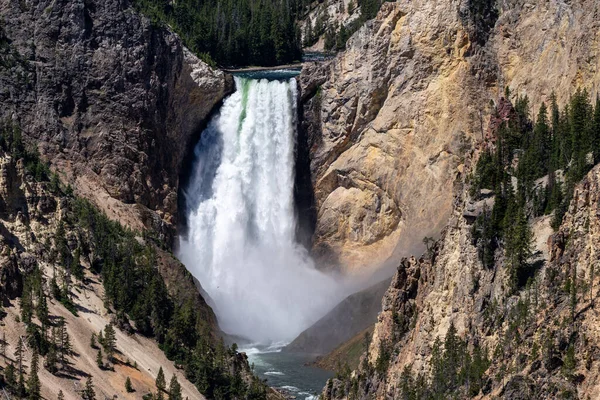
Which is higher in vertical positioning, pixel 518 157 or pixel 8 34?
pixel 8 34

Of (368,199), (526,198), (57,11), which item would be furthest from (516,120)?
(57,11)

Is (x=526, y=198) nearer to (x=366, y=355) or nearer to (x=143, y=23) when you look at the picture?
(x=366, y=355)

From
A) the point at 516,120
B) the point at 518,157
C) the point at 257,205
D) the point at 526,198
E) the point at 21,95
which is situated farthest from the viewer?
the point at 257,205

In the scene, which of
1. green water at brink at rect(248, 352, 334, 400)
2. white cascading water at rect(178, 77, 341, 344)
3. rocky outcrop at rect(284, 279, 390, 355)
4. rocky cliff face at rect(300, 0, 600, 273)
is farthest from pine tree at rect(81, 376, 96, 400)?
rocky cliff face at rect(300, 0, 600, 273)

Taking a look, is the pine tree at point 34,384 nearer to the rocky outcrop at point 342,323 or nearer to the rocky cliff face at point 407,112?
the rocky outcrop at point 342,323

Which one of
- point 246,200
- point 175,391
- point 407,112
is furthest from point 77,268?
point 407,112

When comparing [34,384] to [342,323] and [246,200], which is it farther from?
[246,200]

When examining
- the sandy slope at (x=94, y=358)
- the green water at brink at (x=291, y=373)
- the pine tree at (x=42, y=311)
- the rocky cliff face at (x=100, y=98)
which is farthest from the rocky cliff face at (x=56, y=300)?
the rocky cliff face at (x=100, y=98)
